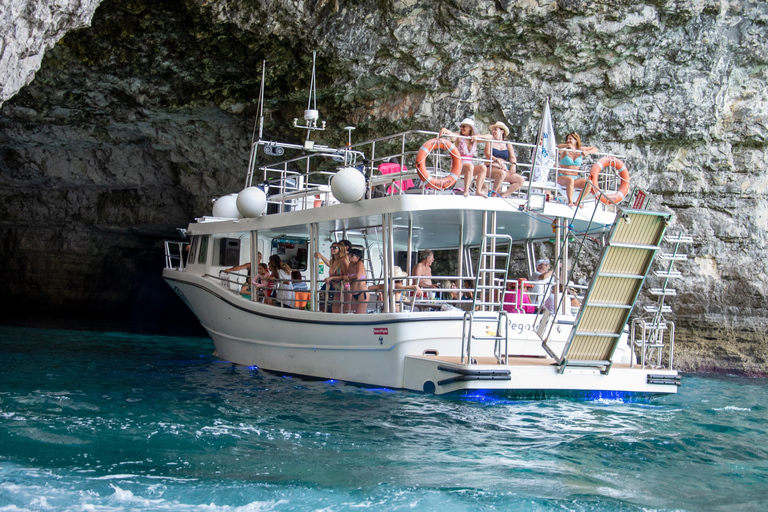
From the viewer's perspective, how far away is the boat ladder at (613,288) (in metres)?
6.95

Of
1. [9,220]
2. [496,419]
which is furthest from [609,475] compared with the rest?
[9,220]

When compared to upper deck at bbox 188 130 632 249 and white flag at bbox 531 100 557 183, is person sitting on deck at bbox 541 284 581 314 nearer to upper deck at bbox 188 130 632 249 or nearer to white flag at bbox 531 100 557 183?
upper deck at bbox 188 130 632 249

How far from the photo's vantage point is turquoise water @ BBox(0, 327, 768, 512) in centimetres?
457

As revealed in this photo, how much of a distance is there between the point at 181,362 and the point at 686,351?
31.9 ft

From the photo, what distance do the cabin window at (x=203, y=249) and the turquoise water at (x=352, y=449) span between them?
3.28 m

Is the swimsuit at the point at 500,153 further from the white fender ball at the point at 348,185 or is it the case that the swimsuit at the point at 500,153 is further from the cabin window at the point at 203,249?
the cabin window at the point at 203,249

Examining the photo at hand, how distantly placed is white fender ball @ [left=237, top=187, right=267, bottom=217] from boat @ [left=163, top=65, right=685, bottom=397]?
0.02m

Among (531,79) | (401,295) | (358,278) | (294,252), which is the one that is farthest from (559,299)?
(531,79)

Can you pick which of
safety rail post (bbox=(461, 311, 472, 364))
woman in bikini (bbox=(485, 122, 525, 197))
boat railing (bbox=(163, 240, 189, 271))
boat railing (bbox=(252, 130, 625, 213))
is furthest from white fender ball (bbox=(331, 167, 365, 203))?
boat railing (bbox=(163, 240, 189, 271))

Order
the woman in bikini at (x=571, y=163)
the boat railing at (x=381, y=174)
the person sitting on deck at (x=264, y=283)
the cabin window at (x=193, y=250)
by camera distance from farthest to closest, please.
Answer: the cabin window at (x=193, y=250) < the person sitting on deck at (x=264, y=283) < the woman in bikini at (x=571, y=163) < the boat railing at (x=381, y=174)

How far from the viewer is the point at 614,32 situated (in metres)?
13.3

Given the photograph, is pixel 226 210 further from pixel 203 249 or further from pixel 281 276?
pixel 281 276

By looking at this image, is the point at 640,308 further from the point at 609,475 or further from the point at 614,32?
the point at 609,475

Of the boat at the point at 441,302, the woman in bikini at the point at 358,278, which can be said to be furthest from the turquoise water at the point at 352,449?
the woman in bikini at the point at 358,278
